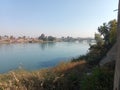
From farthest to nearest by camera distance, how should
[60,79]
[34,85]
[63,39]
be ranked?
[63,39], [60,79], [34,85]

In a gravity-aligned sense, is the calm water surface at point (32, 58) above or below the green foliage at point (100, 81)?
below

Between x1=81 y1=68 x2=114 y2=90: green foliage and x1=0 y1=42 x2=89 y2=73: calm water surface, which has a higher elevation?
x1=81 y1=68 x2=114 y2=90: green foliage

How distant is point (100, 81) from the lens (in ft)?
17.6

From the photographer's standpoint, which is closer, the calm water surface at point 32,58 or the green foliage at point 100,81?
the green foliage at point 100,81

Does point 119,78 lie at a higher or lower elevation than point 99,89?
higher

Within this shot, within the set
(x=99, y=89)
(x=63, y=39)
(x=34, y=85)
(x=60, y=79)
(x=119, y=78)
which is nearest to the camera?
(x=119, y=78)

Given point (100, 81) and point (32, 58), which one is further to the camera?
point (32, 58)

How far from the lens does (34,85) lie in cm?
595

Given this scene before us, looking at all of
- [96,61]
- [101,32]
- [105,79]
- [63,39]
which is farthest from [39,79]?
[63,39]

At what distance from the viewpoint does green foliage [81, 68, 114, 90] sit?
5258 mm

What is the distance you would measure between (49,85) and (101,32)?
1683cm

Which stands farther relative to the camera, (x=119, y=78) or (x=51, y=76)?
(x=51, y=76)

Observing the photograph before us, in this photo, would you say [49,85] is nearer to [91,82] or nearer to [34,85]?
[34,85]

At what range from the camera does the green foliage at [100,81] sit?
5258 millimetres
